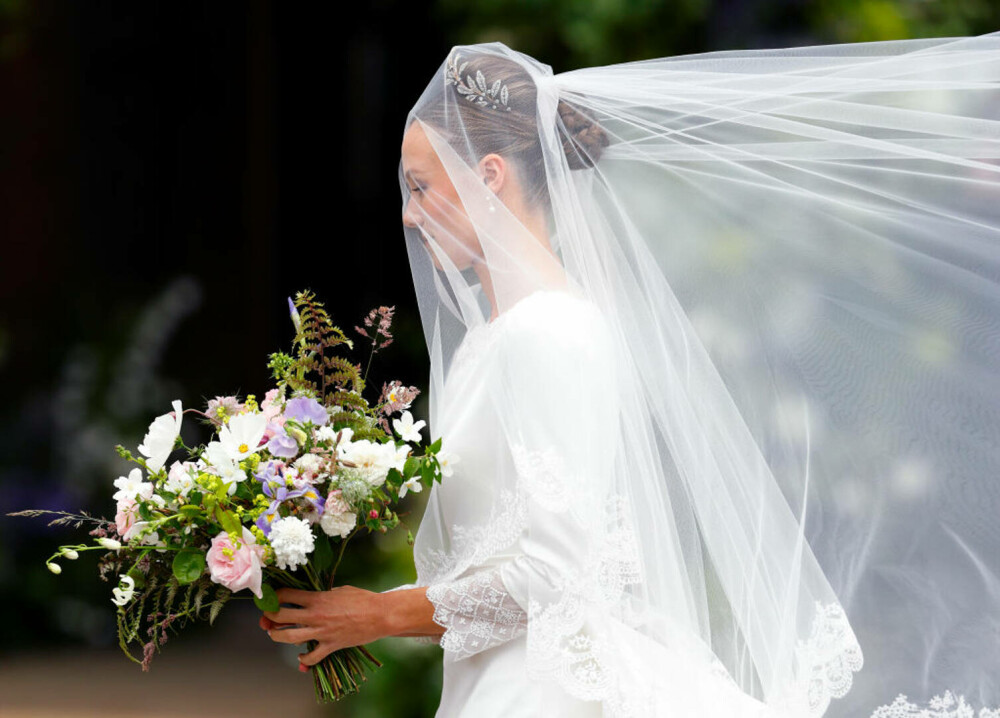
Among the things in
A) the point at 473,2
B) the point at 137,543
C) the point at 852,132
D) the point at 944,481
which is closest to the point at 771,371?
the point at 944,481

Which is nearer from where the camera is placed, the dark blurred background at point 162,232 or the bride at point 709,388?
the bride at point 709,388

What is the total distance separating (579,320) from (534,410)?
15cm

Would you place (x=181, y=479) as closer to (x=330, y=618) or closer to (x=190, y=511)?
(x=190, y=511)

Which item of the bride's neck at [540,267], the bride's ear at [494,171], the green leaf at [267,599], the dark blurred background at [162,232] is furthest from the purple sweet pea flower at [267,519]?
the dark blurred background at [162,232]

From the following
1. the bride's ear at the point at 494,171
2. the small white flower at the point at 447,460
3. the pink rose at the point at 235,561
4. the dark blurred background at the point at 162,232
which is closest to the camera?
the pink rose at the point at 235,561

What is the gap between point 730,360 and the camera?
1.87m

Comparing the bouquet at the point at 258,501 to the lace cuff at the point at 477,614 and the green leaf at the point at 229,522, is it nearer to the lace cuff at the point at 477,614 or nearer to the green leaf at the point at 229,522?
the green leaf at the point at 229,522

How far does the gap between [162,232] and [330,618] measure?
485cm

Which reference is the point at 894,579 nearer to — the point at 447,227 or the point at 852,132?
the point at 852,132

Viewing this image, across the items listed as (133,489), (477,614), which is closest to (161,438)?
(133,489)

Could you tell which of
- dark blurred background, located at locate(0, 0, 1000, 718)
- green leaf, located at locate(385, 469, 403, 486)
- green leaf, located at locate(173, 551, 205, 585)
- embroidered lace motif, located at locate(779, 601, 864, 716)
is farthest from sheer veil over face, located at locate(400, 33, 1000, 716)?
dark blurred background, located at locate(0, 0, 1000, 718)

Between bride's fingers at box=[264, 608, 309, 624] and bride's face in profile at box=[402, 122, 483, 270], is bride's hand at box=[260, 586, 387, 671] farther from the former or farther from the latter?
bride's face in profile at box=[402, 122, 483, 270]

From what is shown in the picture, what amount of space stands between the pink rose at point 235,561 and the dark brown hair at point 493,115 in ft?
2.17

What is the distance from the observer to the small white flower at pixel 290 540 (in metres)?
1.65
